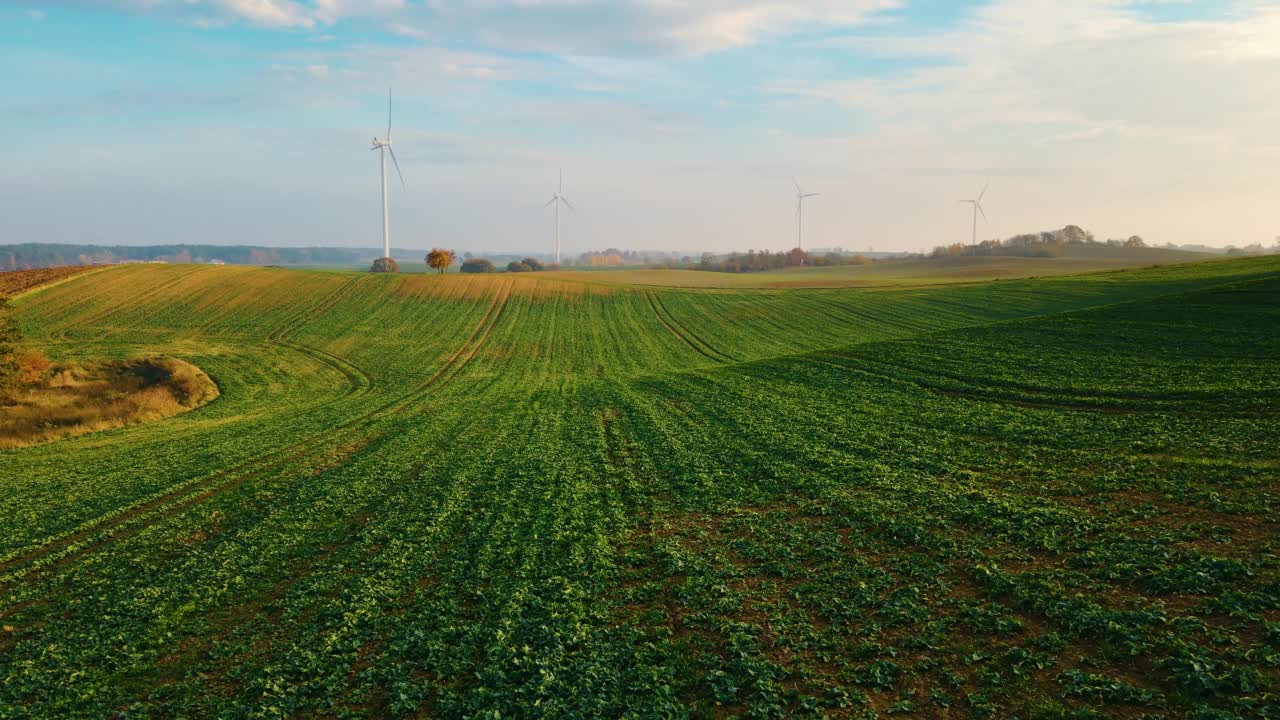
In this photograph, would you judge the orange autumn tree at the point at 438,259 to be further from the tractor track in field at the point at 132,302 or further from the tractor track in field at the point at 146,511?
the tractor track in field at the point at 146,511

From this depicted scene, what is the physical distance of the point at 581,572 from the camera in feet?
55.6

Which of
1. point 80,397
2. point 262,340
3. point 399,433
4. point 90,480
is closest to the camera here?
point 90,480

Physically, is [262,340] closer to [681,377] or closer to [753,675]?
[681,377]

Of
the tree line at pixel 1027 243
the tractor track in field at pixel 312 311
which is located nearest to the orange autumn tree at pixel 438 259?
the tractor track in field at pixel 312 311

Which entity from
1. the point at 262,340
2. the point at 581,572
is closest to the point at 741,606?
the point at 581,572

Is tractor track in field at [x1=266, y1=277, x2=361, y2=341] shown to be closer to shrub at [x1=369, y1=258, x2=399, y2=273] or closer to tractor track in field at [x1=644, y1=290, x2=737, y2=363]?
tractor track in field at [x1=644, y1=290, x2=737, y2=363]

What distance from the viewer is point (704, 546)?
60.6 feet

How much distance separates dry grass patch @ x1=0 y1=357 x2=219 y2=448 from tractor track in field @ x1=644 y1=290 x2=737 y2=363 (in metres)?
39.1

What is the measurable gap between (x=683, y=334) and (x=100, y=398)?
4916cm

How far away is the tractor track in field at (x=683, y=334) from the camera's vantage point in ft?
197

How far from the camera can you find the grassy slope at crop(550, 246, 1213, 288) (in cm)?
11069

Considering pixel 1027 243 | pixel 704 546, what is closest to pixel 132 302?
pixel 704 546

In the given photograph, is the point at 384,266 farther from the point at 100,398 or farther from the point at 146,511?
the point at 146,511

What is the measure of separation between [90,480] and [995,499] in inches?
1313
